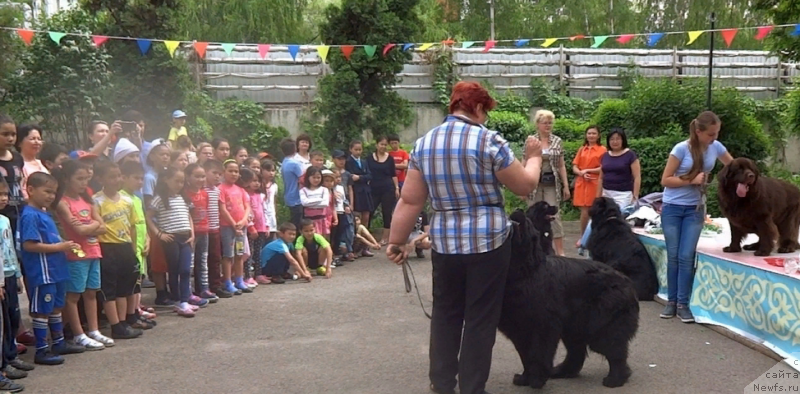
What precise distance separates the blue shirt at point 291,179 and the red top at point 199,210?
2430 mm

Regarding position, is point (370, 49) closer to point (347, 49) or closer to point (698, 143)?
point (347, 49)

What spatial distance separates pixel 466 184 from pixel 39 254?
11.5 ft

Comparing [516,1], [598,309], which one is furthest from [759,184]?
[516,1]

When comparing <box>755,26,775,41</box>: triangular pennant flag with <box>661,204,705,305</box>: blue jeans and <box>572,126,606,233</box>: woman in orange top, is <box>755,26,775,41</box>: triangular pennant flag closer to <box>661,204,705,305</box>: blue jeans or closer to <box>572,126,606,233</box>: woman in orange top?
<box>572,126,606,233</box>: woman in orange top

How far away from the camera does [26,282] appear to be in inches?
230

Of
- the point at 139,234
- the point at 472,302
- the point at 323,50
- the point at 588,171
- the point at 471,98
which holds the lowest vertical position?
the point at 472,302

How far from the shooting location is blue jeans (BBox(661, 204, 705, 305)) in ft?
22.1

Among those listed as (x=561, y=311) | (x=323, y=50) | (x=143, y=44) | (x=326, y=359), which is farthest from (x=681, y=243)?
(x=143, y=44)

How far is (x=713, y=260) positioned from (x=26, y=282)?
5873mm

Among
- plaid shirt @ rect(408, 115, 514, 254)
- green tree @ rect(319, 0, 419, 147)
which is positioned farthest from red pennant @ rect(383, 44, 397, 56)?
plaid shirt @ rect(408, 115, 514, 254)

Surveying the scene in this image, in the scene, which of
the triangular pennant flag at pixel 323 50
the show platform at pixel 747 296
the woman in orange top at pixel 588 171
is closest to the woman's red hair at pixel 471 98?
the show platform at pixel 747 296

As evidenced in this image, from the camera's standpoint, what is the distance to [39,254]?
577 cm

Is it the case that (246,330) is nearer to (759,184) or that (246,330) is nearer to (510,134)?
(759,184)

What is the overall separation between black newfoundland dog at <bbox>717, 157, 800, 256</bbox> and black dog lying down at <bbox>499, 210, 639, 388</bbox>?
83.2 inches
